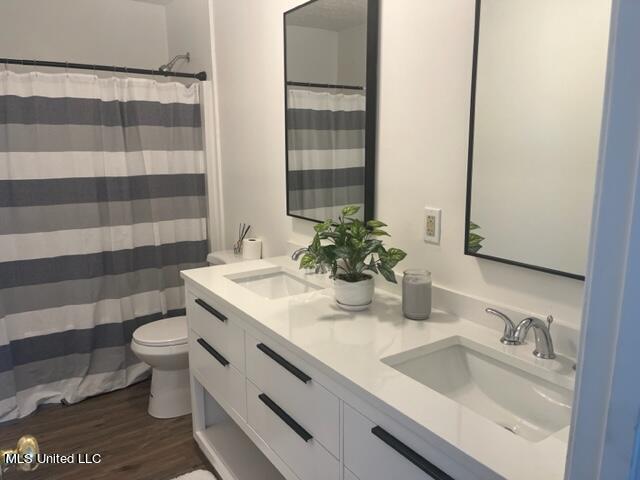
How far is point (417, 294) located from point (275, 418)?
0.60 meters

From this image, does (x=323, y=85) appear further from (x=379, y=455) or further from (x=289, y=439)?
(x=379, y=455)

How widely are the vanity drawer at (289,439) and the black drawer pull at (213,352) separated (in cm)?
20

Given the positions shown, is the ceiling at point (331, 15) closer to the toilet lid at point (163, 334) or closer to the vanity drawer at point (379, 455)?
the vanity drawer at point (379, 455)

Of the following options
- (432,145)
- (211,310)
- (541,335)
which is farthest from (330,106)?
(541,335)

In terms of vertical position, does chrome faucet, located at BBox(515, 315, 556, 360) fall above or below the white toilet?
above

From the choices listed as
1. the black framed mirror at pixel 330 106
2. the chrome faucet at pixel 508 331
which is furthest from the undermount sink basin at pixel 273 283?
the chrome faucet at pixel 508 331

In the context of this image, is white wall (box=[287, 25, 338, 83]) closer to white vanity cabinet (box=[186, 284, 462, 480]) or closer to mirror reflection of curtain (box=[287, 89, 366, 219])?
mirror reflection of curtain (box=[287, 89, 366, 219])

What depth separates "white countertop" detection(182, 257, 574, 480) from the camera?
895 millimetres

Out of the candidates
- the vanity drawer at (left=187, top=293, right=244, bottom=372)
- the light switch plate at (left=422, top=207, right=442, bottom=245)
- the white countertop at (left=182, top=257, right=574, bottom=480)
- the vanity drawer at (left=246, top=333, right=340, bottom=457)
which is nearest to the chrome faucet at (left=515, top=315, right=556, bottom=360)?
the white countertop at (left=182, top=257, right=574, bottom=480)

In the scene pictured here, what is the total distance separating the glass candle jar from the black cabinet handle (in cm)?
69

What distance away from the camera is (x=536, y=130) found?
1316 millimetres

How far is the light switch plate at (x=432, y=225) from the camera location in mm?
1638

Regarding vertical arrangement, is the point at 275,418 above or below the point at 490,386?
below

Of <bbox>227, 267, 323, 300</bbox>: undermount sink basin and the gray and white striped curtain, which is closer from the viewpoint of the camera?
<bbox>227, 267, 323, 300</bbox>: undermount sink basin
